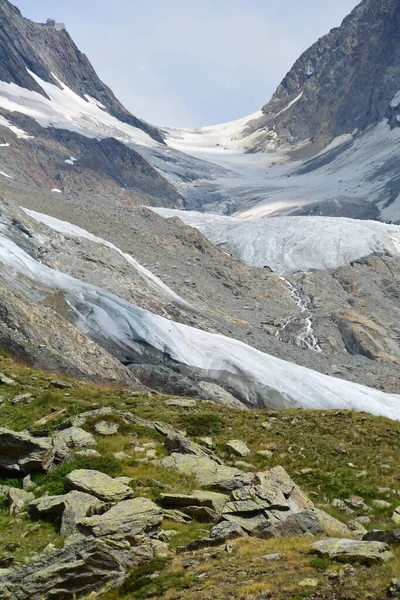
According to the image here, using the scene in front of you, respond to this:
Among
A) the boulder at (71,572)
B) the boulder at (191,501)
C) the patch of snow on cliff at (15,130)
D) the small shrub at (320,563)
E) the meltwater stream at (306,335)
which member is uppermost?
the patch of snow on cliff at (15,130)

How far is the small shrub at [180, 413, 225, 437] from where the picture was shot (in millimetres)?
16250

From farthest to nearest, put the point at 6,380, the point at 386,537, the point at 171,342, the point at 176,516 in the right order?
the point at 171,342
the point at 6,380
the point at 176,516
the point at 386,537

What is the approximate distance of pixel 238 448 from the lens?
15.1 metres

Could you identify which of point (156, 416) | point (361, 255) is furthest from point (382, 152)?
point (156, 416)

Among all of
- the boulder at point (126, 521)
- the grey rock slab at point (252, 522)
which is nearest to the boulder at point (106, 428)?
the boulder at point (126, 521)

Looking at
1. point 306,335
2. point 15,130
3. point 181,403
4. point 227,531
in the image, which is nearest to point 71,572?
point 227,531

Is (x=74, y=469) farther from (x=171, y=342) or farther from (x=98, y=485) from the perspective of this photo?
(x=171, y=342)

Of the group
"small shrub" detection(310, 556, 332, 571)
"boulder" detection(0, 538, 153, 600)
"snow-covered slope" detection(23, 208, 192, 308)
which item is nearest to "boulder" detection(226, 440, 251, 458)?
"boulder" detection(0, 538, 153, 600)

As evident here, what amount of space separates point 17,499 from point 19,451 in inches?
61.8

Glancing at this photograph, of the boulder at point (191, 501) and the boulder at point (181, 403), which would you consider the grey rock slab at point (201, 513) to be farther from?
the boulder at point (181, 403)

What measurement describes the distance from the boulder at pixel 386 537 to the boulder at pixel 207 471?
3.00 metres

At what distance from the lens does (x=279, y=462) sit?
1484cm

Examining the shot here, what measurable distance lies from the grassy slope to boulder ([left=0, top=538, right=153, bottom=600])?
0.34 m

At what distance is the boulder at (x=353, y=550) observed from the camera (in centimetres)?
835
